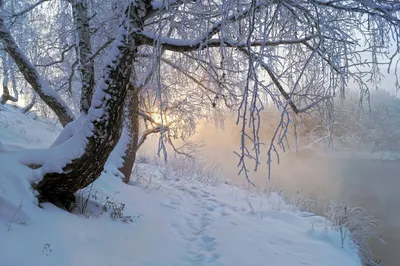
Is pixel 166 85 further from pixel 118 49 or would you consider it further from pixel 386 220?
pixel 386 220

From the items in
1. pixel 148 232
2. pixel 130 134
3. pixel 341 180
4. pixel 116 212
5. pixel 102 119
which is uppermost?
pixel 102 119

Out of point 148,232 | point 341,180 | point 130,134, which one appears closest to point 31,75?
point 130,134

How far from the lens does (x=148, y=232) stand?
3266mm

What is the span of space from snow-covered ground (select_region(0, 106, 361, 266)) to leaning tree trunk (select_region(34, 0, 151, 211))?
212mm

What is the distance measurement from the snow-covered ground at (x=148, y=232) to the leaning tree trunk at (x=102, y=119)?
212mm

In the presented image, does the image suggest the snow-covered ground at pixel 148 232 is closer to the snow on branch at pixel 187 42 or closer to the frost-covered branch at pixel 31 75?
the frost-covered branch at pixel 31 75

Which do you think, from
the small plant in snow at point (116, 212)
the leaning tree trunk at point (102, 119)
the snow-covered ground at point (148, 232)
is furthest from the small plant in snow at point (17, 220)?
the small plant in snow at point (116, 212)

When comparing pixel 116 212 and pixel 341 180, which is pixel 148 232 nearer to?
pixel 116 212

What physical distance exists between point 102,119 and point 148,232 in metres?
1.42

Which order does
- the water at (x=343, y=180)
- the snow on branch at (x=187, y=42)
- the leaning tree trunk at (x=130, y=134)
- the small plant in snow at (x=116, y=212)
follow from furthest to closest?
the water at (x=343, y=180)
the leaning tree trunk at (x=130, y=134)
the small plant in snow at (x=116, y=212)
the snow on branch at (x=187, y=42)

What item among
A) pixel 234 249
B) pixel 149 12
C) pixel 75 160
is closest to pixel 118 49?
pixel 149 12

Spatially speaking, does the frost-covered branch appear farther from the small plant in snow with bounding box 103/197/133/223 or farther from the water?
the water

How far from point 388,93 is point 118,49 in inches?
942

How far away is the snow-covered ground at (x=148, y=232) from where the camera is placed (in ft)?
7.14
